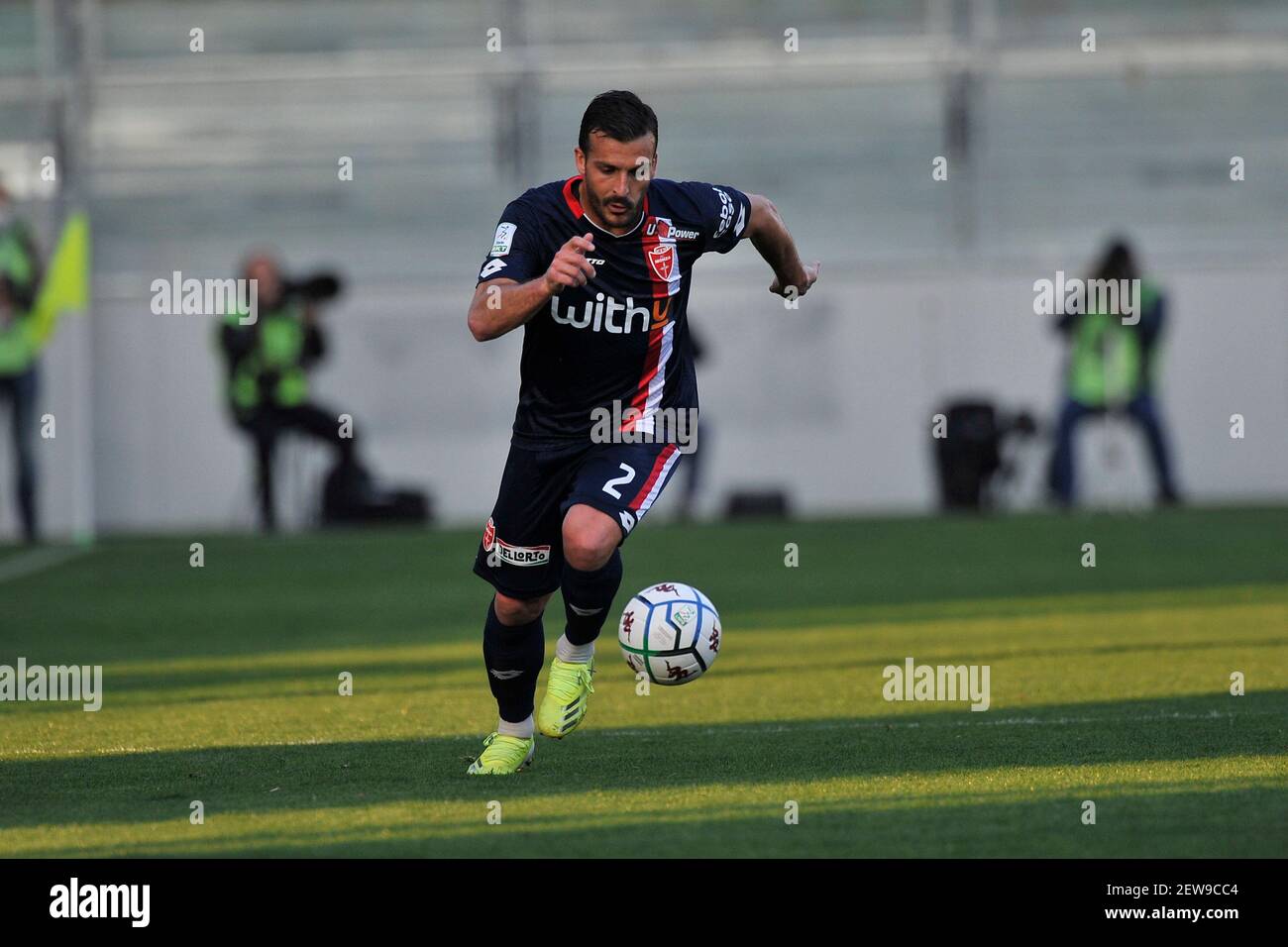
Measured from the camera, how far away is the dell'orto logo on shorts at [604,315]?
21.2ft

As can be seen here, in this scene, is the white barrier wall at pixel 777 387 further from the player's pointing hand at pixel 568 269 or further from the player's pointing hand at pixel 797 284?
the player's pointing hand at pixel 568 269

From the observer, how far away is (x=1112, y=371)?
61.6ft

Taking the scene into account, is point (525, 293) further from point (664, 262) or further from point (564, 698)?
point (564, 698)

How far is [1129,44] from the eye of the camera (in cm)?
2250

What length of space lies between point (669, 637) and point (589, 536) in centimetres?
59

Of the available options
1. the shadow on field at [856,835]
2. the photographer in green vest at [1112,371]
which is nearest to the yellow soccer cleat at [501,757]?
the shadow on field at [856,835]

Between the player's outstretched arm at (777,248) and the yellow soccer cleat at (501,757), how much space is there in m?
1.74

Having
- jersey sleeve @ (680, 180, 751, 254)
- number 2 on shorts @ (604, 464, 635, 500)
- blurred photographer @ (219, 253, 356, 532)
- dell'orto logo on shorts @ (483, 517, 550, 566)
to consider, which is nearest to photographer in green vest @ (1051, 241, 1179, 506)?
blurred photographer @ (219, 253, 356, 532)

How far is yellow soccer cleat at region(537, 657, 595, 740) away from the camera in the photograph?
21.8ft

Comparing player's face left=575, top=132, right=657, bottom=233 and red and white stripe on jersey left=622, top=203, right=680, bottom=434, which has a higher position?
player's face left=575, top=132, right=657, bottom=233

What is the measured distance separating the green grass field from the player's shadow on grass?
20mm

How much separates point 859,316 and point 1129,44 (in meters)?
4.51

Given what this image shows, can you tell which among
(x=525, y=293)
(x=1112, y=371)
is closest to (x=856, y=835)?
(x=525, y=293)

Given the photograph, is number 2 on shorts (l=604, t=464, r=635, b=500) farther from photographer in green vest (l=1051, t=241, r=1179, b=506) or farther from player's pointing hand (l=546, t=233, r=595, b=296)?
photographer in green vest (l=1051, t=241, r=1179, b=506)
